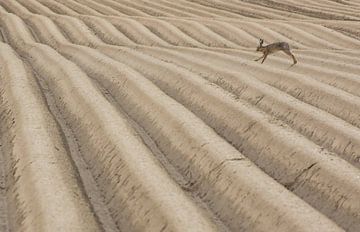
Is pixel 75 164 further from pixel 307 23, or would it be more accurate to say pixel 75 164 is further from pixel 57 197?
pixel 307 23

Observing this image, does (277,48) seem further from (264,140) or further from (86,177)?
(86,177)

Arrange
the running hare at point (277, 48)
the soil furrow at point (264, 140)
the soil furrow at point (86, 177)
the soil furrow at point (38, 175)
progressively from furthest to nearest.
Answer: the running hare at point (277, 48), the soil furrow at point (264, 140), the soil furrow at point (86, 177), the soil furrow at point (38, 175)

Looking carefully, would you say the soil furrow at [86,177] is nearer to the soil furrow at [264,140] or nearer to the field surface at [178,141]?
the field surface at [178,141]

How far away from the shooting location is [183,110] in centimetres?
546

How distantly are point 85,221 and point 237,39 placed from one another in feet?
27.1

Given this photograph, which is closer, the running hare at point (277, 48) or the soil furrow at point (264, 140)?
the soil furrow at point (264, 140)

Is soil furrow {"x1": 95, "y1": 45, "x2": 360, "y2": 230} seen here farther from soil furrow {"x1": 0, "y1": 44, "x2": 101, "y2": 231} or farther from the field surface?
soil furrow {"x1": 0, "y1": 44, "x2": 101, "y2": 231}

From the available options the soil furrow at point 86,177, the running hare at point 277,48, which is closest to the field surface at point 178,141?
the soil furrow at point 86,177

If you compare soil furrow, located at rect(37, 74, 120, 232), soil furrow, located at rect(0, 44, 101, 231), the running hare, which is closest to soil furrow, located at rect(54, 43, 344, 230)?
soil furrow, located at rect(37, 74, 120, 232)

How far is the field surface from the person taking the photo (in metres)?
3.61

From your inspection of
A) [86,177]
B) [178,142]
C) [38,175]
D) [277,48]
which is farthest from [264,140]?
[277,48]

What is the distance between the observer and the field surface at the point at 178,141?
3.61m

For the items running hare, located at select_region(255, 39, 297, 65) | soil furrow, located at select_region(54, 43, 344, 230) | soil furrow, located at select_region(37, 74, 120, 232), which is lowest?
soil furrow, located at select_region(37, 74, 120, 232)

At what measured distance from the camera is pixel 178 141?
4.76 meters
